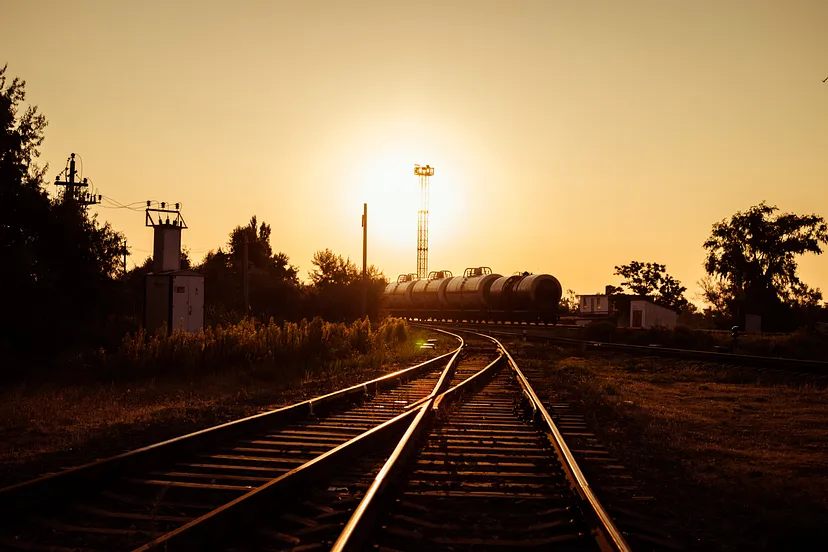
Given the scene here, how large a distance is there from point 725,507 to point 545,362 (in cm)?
1625

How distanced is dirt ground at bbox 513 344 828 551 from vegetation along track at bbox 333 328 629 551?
0.78 m

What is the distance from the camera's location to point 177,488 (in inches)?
240

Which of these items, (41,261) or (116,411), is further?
(41,261)

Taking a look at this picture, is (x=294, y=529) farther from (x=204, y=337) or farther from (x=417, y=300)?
(x=417, y=300)

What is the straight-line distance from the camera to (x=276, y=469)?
6773 millimetres

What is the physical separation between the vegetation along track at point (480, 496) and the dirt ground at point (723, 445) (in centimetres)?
78

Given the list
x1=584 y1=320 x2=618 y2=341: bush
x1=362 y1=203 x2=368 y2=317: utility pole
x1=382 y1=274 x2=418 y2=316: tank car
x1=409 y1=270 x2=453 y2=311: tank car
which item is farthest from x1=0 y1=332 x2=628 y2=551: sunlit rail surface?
x1=382 y1=274 x2=418 y2=316: tank car

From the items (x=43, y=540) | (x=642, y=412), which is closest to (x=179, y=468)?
(x=43, y=540)

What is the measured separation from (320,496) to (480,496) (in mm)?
1296

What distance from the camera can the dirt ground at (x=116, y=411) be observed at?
7.84 m

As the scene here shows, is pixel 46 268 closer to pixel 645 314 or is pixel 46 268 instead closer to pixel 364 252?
pixel 364 252

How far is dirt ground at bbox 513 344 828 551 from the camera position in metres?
5.74

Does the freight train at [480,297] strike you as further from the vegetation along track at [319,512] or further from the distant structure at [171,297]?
the vegetation along track at [319,512]

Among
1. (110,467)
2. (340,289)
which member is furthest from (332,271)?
(110,467)
